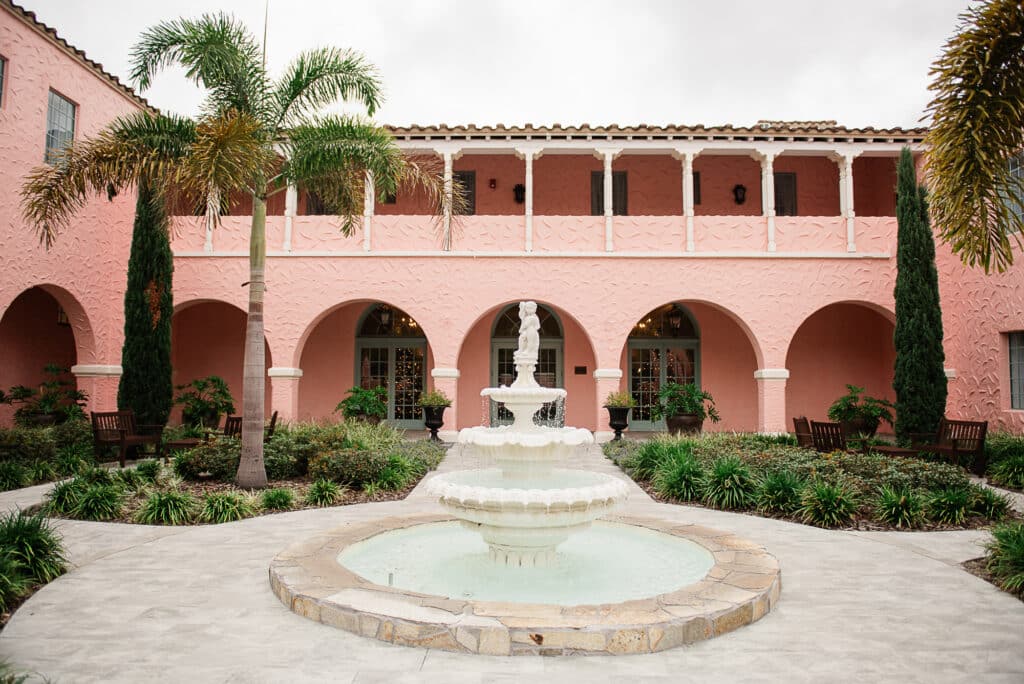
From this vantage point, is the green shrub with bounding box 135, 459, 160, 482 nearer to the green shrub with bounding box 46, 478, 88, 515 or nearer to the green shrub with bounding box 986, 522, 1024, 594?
the green shrub with bounding box 46, 478, 88, 515

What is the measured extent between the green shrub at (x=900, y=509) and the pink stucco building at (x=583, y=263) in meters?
6.94

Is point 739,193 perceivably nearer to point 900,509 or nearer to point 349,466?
point 900,509

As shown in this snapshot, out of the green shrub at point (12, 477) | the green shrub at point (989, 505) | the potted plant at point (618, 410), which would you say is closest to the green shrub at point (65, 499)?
the green shrub at point (12, 477)

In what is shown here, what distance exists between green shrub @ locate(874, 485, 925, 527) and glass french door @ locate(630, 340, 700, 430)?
10068 mm

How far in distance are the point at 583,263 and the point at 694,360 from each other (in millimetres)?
4629

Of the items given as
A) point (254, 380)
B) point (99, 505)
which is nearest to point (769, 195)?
point (254, 380)

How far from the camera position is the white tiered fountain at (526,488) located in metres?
4.45

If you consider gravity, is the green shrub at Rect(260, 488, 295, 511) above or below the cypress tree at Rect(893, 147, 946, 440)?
below

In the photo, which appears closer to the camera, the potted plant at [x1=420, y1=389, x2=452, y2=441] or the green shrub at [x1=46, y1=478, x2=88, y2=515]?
the green shrub at [x1=46, y1=478, x2=88, y2=515]

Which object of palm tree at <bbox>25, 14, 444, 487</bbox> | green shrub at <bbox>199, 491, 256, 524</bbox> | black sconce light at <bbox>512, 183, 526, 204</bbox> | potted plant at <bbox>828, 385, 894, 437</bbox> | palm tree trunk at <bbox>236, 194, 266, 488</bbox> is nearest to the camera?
green shrub at <bbox>199, 491, 256, 524</bbox>

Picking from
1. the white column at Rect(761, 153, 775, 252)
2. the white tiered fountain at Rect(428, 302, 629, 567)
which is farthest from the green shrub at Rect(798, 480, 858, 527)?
the white column at Rect(761, 153, 775, 252)

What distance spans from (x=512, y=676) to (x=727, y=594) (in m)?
1.59

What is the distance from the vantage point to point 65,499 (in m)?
7.59

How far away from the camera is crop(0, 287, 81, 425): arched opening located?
49.3ft
